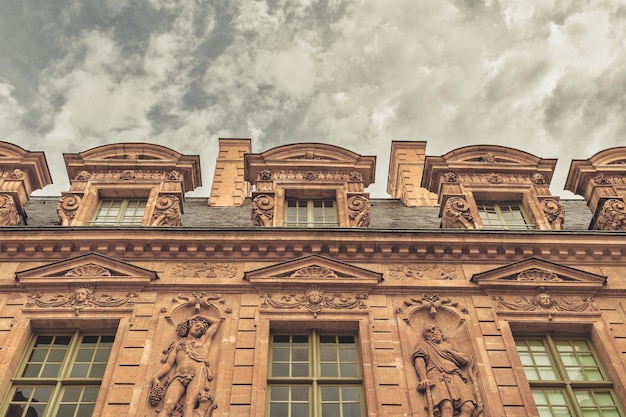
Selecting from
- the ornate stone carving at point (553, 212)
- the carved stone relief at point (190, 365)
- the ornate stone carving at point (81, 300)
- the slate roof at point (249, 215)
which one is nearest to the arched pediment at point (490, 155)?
the ornate stone carving at point (553, 212)

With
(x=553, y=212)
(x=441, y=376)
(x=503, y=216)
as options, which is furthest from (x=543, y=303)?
(x=503, y=216)

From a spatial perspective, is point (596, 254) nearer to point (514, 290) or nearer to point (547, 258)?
point (547, 258)

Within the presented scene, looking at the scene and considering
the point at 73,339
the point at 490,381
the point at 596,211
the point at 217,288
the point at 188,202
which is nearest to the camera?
the point at 490,381

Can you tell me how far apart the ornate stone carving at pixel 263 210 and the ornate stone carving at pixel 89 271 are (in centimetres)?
338

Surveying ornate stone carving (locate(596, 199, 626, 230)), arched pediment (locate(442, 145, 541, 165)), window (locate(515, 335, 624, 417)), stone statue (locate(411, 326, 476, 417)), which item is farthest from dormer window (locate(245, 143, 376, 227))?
ornate stone carving (locate(596, 199, 626, 230))

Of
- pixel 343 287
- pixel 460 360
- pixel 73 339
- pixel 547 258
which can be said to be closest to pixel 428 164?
pixel 547 258

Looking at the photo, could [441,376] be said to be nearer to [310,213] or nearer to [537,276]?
[537,276]

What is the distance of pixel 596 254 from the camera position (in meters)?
12.1

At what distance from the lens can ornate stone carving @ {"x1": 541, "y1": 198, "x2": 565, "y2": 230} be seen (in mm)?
13333

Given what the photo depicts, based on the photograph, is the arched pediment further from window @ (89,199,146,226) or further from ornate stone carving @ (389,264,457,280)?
window @ (89,199,146,226)

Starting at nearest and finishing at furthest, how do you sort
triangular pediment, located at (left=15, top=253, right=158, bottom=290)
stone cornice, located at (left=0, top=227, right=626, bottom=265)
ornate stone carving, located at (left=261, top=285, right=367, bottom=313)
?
ornate stone carving, located at (left=261, top=285, right=367, bottom=313), triangular pediment, located at (left=15, top=253, right=158, bottom=290), stone cornice, located at (left=0, top=227, right=626, bottom=265)

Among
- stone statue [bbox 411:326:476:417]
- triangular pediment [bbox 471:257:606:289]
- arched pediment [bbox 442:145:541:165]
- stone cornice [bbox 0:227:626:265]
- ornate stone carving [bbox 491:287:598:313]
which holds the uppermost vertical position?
arched pediment [bbox 442:145:541:165]

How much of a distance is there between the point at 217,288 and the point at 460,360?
4.62 m

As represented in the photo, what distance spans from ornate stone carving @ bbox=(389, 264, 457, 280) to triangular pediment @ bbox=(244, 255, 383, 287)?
19.7 inches
